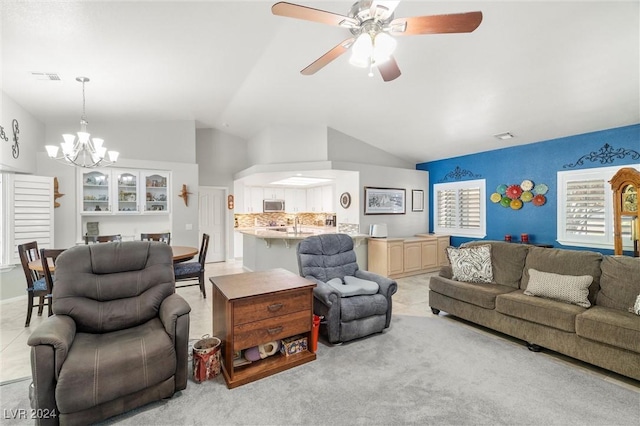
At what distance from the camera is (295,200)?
8266 mm

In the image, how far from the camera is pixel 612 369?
2359 mm

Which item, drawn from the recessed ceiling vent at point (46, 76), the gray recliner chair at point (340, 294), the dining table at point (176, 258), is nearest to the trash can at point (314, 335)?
the gray recliner chair at point (340, 294)

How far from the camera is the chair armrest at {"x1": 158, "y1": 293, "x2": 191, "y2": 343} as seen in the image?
210 cm

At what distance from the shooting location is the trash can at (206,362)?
2.33 m

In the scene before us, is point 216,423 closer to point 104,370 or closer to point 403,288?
point 104,370

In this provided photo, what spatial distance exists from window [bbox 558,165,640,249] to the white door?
281 inches

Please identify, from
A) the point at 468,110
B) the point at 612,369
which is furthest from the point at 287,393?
the point at 468,110

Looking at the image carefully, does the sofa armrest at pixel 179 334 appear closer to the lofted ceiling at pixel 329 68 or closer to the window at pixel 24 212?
the lofted ceiling at pixel 329 68

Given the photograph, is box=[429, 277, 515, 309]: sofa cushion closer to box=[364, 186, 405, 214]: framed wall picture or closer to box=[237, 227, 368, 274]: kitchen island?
box=[237, 227, 368, 274]: kitchen island

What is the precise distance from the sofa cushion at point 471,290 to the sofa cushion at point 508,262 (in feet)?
0.41

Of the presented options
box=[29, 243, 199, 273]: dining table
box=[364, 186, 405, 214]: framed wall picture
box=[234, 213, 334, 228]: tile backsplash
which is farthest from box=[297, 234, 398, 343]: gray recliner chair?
box=[234, 213, 334, 228]: tile backsplash

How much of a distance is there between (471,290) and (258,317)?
2.49 m

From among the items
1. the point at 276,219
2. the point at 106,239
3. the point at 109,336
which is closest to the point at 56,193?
the point at 106,239

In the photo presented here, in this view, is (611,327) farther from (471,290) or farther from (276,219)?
(276,219)
